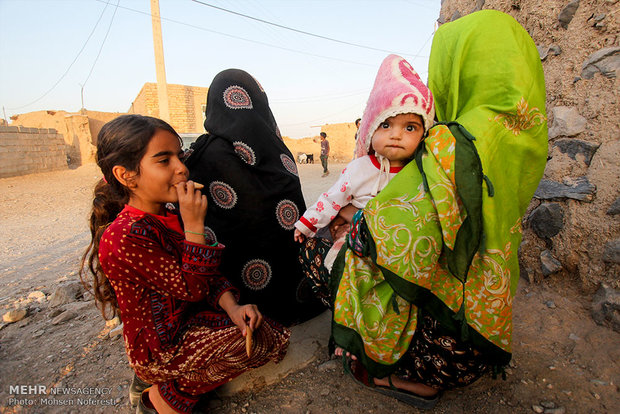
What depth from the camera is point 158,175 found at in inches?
59.9

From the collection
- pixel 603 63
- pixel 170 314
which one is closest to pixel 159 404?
pixel 170 314

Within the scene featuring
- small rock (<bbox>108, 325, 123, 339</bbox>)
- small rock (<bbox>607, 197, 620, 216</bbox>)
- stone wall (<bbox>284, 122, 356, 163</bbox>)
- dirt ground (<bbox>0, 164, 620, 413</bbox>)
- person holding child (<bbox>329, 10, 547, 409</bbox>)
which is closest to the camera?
person holding child (<bbox>329, 10, 547, 409</bbox>)

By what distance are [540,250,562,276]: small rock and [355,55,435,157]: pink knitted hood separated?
1.42 m

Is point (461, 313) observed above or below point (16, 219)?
above

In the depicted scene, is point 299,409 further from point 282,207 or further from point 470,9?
point 470,9

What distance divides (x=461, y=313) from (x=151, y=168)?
4.86 ft

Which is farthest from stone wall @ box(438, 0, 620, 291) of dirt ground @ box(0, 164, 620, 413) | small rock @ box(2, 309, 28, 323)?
small rock @ box(2, 309, 28, 323)

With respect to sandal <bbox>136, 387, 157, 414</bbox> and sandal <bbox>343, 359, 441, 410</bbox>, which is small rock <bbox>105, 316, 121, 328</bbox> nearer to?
sandal <bbox>136, 387, 157, 414</bbox>

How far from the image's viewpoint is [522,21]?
2.48 metres

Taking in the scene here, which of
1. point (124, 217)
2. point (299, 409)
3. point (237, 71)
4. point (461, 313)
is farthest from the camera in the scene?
point (237, 71)

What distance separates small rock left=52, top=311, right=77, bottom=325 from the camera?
8.25 feet

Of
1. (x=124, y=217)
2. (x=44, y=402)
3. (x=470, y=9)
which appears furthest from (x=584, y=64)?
(x=44, y=402)

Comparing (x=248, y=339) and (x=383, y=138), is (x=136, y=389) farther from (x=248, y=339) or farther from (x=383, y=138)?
(x=383, y=138)

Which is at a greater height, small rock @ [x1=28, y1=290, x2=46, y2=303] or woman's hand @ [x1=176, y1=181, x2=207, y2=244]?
woman's hand @ [x1=176, y1=181, x2=207, y2=244]
